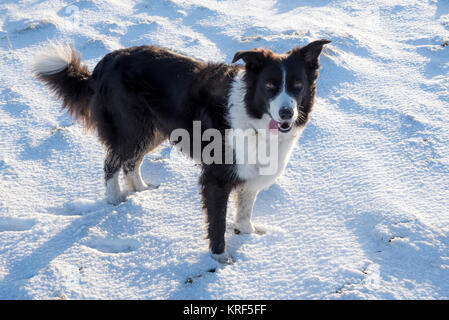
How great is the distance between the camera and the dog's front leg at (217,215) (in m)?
2.93

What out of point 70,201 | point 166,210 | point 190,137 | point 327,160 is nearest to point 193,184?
point 166,210

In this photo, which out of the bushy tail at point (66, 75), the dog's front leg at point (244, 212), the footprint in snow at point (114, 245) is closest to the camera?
the footprint in snow at point (114, 245)

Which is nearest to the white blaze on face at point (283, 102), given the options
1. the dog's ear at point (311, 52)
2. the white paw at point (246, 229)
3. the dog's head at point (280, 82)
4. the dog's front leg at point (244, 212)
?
the dog's head at point (280, 82)

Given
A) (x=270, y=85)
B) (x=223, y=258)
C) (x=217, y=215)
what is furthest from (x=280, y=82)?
(x=223, y=258)

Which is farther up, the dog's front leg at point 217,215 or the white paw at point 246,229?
the dog's front leg at point 217,215

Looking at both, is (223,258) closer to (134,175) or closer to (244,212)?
(244,212)

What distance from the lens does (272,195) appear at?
366 cm

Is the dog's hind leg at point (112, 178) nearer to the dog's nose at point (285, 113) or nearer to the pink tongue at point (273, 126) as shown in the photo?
the pink tongue at point (273, 126)

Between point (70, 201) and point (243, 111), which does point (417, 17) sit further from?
point (70, 201)

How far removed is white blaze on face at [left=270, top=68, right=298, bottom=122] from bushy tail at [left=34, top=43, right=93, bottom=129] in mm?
1782

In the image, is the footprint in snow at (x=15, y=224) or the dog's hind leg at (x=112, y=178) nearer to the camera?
the footprint in snow at (x=15, y=224)

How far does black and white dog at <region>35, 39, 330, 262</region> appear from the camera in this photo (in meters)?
2.78

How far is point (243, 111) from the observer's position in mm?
2848

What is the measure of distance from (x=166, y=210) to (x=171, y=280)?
0.85 meters
